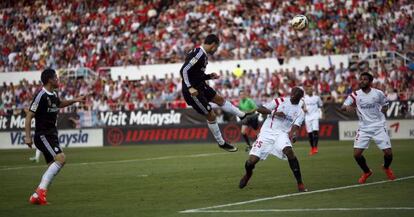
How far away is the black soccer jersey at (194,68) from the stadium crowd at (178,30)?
24355 mm

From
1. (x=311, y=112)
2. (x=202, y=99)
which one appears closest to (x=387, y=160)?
(x=202, y=99)

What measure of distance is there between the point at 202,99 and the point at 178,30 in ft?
→ 97.6

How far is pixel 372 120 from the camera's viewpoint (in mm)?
17500

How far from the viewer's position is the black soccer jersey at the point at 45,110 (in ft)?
48.3

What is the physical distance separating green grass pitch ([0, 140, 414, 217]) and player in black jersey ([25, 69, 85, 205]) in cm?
41

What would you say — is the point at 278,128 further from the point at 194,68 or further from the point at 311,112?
the point at 311,112

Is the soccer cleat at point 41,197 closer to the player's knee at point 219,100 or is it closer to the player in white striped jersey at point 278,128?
the player in white striped jersey at point 278,128

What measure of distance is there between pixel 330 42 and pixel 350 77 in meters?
3.17

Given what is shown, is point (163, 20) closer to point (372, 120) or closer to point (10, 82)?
point (10, 82)

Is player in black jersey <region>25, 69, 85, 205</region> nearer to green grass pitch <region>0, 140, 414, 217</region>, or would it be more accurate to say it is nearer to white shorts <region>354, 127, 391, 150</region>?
green grass pitch <region>0, 140, 414, 217</region>

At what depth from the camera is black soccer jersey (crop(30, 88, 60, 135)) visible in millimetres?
14719

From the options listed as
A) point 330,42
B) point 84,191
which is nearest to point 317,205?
point 84,191

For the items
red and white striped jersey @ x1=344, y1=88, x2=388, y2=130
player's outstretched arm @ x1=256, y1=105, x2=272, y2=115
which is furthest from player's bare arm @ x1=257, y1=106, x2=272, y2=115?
red and white striped jersey @ x1=344, y1=88, x2=388, y2=130

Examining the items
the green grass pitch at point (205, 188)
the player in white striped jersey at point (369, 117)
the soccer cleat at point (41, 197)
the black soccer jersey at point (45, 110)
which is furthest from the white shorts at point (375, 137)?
the soccer cleat at point (41, 197)
